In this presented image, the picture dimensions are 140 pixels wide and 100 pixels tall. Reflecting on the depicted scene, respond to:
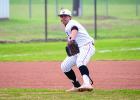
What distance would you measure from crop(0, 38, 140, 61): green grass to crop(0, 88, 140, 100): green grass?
30.0 ft

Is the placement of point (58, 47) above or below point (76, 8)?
below

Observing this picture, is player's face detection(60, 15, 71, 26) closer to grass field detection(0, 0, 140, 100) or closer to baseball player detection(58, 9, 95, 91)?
baseball player detection(58, 9, 95, 91)

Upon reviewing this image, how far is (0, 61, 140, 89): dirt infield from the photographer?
1469 cm

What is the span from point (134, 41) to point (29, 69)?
1054 cm

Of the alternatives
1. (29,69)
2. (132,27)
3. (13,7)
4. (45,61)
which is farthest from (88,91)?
(13,7)

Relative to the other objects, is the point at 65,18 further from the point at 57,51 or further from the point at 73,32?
the point at 57,51

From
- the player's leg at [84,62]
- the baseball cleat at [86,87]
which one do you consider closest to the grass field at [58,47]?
the baseball cleat at [86,87]

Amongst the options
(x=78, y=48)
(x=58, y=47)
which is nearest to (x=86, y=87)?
(x=78, y=48)

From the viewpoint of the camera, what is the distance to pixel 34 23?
37562mm

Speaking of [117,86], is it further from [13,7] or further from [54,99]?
[13,7]

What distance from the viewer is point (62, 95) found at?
12266mm

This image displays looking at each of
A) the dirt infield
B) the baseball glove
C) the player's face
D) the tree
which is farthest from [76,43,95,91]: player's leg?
the tree

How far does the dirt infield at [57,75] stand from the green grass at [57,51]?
76.8 inches

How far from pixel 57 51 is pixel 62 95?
13.0 metres
